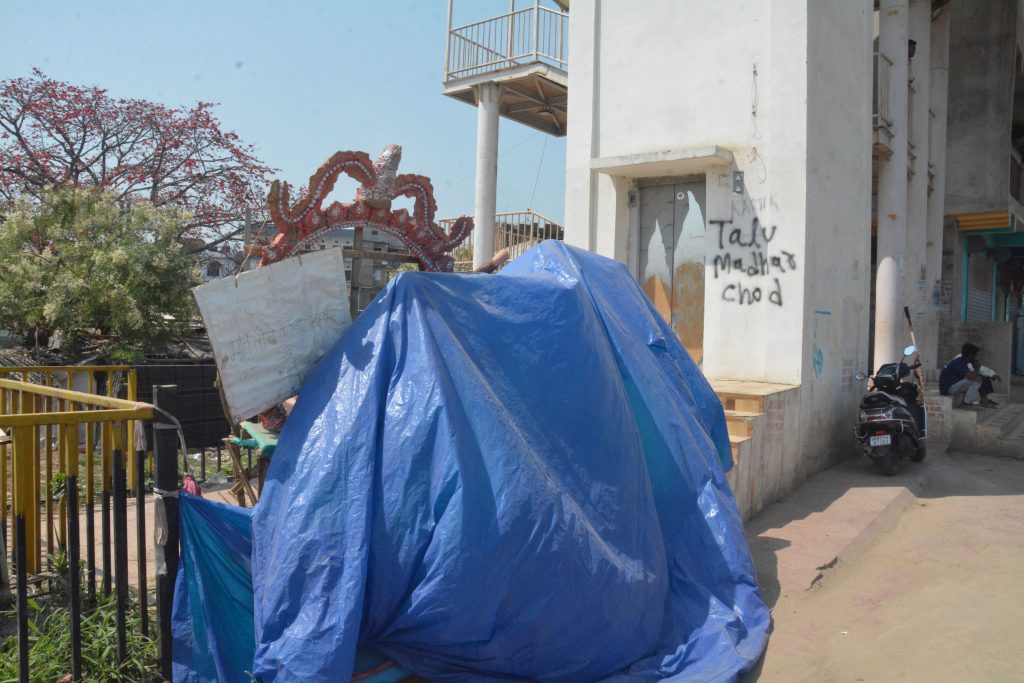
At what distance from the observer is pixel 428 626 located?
3.13 m

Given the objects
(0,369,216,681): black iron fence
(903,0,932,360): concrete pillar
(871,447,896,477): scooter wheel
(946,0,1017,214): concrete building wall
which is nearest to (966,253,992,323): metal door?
(946,0,1017,214): concrete building wall

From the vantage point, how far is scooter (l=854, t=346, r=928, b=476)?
7.82 meters

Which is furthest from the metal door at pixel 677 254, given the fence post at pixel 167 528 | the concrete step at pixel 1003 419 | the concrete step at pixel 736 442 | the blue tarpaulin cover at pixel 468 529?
the fence post at pixel 167 528

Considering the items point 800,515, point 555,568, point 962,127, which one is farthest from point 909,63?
point 555,568

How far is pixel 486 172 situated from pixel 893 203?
6.92 metres

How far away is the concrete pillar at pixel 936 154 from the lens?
13008mm

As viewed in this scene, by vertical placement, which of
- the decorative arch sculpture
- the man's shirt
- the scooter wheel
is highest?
the decorative arch sculpture

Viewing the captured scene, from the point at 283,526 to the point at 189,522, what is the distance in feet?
1.40

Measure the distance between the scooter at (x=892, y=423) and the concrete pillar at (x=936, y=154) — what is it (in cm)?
513

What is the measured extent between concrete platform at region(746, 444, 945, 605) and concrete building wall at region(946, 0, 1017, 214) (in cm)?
784

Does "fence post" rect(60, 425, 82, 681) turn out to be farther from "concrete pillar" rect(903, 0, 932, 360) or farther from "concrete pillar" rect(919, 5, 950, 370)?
"concrete pillar" rect(919, 5, 950, 370)

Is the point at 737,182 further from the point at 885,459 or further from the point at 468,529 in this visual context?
the point at 468,529

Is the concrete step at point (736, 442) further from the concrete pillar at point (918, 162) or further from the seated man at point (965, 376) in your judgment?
the concrete pillar at point (918, 162)

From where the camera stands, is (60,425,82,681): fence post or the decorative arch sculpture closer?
(60,425,82,681): fence post
